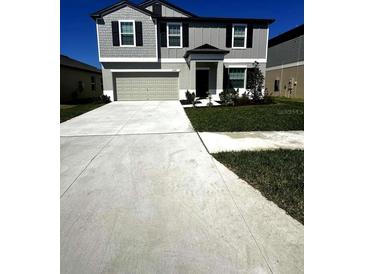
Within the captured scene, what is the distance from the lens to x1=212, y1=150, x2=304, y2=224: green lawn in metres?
2.75

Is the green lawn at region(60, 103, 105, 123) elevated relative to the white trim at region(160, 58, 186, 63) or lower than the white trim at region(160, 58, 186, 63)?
lower

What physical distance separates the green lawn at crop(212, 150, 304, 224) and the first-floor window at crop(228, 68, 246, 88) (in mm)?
12360

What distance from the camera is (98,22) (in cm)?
1451

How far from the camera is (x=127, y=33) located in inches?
585

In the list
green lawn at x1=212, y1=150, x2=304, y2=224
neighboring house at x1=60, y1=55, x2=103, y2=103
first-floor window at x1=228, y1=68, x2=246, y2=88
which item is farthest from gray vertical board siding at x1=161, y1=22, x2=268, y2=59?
green lawn at x1=212, y1=150, x2=304, y2=224

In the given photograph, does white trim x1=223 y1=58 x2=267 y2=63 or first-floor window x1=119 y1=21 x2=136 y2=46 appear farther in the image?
white trim x1=223 y1=58 x2=267 y2=63

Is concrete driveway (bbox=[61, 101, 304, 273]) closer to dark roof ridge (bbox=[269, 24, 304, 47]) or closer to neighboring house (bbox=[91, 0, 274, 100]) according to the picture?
neighboring house (bbox=[91, 0, 274, 100])

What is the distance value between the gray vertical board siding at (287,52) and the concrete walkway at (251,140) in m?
15.6

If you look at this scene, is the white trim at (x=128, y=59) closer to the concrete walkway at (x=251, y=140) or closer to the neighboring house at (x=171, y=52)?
the neighboring house at (x=171, y=52)

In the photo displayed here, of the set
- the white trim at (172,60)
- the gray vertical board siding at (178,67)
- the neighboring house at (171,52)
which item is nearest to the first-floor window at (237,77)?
the neighboring house at (171,52)
